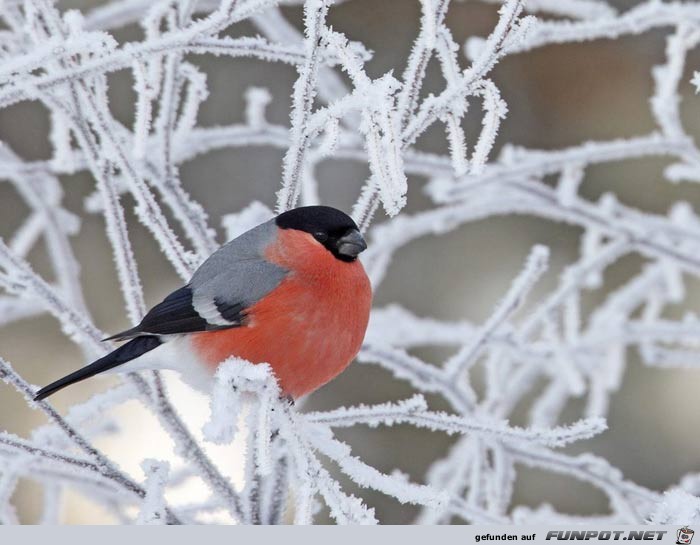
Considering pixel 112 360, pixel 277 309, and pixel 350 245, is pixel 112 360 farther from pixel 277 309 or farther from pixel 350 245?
pixel 350 245

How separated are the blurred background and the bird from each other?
1.99m

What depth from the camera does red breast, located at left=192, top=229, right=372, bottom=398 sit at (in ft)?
5.93

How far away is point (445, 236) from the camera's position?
15.3ft

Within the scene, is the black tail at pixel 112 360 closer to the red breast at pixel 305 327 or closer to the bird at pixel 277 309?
the bird at pixel 277 309

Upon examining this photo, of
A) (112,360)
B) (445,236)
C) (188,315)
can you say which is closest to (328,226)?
(188,315)

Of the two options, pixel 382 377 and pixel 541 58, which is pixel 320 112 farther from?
pixel 541 58

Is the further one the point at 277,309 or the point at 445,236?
the point at 445,236

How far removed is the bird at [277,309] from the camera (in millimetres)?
1806

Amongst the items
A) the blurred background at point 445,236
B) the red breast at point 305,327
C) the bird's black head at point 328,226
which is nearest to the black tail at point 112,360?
the red breast at point 305,327

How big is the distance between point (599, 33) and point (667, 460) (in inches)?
104

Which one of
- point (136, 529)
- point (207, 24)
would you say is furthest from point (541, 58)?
point (136, 529)

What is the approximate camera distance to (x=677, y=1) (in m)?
2.21

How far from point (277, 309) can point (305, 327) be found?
0.07 metres

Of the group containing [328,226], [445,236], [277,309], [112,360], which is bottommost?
[112,360]
